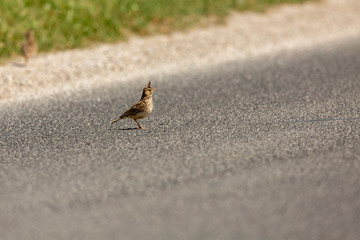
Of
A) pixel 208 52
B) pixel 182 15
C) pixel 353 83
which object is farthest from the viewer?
pixel 182 15

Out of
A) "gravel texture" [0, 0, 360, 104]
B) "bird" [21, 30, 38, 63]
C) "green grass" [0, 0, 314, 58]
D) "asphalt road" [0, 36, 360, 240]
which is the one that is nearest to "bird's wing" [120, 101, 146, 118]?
"asphalt road" [0, 36, 360, 240]

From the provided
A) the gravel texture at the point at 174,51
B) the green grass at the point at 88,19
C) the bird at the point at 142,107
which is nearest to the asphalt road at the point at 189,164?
the bird at the point at 142,107

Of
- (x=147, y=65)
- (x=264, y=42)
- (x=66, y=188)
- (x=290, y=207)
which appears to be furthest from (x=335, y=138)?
(x=264, y=42)

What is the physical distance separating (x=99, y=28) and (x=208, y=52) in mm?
2249

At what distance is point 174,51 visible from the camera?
10375 mm

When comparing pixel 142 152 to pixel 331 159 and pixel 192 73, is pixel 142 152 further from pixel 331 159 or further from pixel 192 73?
pixel 192 73

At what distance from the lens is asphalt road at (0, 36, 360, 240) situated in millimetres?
4000

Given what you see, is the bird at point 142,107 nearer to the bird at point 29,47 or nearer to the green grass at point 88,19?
the bird at point 29,47

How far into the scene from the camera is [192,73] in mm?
9234

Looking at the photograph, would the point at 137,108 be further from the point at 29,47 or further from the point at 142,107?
the point at 29,47

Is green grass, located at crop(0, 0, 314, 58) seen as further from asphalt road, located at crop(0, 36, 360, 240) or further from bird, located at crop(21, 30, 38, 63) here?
asphalt road, located at crop(0, 36, 360, 240)

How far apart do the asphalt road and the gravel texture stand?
67 centimetres

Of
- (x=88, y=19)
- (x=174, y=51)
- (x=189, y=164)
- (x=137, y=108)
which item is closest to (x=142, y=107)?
(x=137, y=108)

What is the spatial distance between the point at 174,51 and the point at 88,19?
2.03 m
